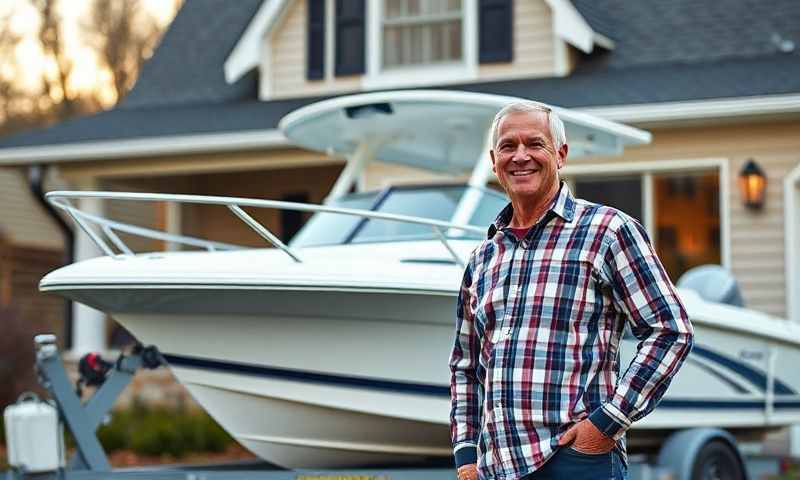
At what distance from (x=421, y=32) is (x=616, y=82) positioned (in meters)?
2.31

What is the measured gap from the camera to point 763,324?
25.4 feet

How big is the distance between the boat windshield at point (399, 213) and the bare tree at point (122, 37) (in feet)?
63.7

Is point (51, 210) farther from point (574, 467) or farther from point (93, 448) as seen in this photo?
point (574, 467)

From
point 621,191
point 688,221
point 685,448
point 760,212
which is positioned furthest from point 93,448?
point 688,221

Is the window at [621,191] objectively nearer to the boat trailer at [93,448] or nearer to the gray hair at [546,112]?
the boat trailer at [93,448]

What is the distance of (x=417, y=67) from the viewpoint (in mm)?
12586

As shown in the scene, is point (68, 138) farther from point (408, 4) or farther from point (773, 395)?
point (773, 395)

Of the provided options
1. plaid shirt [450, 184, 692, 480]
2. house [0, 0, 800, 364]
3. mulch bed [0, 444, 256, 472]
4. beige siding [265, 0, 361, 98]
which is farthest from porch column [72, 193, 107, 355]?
plaid shirt [450, 184, 692, 480]

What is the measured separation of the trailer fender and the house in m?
3.62

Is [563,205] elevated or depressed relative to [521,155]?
depressed

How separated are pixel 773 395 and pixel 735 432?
0.39 meters

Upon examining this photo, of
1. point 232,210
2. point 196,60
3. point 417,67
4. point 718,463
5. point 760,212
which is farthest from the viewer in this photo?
point 196,60

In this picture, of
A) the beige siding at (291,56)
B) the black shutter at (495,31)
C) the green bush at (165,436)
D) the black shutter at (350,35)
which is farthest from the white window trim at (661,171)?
the green bush at (165,436)

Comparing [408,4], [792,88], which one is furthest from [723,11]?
[408,4]
